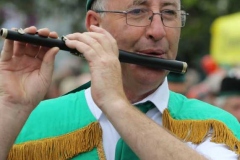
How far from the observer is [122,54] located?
14.7ft

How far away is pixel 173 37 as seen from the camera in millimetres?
4570

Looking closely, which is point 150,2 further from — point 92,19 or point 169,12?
point 92,19

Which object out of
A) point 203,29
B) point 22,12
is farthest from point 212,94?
point 22,12

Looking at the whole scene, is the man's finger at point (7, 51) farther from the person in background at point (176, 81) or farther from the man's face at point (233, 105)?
the man's face at point (233, 105)

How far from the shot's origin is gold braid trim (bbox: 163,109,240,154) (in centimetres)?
449

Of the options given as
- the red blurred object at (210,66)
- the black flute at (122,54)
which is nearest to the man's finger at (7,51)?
the black flute at (122,54)

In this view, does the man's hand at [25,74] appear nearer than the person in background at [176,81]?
Yes

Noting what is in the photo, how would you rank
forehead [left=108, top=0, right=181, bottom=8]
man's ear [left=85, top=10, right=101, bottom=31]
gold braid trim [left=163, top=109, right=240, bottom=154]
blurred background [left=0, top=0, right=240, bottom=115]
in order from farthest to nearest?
blurred background [left=0, top=0, right=240, bottom=115]
man's ear [left=85, top=10, right=101, bottom=31]
forehead [left=108, top=0, right=181, bottom=8]
gold braid trim [left=163, top=109, right=240, bottom=154]

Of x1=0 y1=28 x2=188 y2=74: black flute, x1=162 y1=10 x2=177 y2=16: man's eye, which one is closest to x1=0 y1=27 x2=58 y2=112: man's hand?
x1=0 y1=28 x2=188 y2=74: black flute

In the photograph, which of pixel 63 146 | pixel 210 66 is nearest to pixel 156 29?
pixel 63 146

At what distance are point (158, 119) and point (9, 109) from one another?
2.43 ft

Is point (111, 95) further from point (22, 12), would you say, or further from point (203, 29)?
point (22, 12)

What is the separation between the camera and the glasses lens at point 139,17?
4.54 m

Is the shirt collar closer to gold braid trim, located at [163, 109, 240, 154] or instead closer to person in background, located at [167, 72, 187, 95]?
gold braid trim, located at [163, 109, 240, 154]
